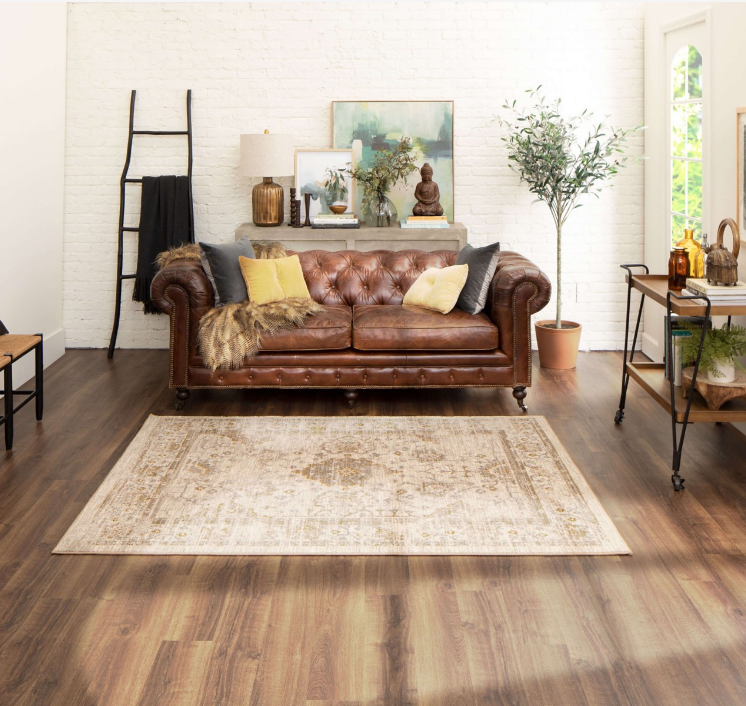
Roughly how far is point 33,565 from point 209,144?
4226 millimetres

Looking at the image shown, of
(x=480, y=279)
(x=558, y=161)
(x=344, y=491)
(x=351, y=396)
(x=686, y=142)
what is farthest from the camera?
(x=558, y=161)

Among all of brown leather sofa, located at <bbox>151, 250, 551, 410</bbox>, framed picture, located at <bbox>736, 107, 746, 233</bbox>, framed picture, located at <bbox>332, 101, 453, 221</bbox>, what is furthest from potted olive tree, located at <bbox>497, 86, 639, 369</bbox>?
framed picture, located at <bbox>736, 107, 746, 233</bbox>

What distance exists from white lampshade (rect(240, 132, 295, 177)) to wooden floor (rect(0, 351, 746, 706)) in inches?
114

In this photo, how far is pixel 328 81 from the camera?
6.77 metres

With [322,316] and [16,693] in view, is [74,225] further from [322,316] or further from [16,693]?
[16,693]

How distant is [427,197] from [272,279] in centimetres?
152

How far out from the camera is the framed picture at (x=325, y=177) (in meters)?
6.79

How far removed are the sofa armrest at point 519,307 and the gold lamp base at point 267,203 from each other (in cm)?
200

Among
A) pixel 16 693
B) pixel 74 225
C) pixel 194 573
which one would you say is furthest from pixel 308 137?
pixel 16 693

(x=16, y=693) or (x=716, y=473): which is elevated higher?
(x=716, y=473)

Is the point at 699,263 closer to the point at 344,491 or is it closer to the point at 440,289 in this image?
the point at 440,289

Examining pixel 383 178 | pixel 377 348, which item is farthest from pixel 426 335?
pixel 383 178

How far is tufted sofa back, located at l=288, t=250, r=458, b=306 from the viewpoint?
5961 millimetres

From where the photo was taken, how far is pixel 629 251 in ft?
22.8
